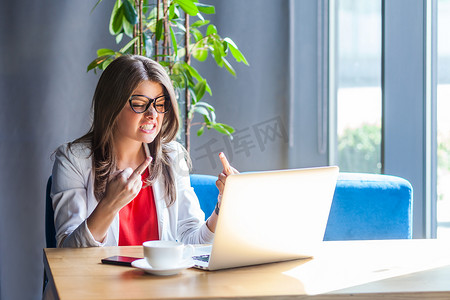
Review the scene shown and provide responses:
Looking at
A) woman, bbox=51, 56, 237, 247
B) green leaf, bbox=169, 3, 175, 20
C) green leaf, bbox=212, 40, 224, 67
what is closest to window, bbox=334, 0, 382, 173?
green leaf, bbox=212, 40, 224, 67

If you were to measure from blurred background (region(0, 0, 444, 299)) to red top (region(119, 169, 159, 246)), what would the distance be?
124 centimetres

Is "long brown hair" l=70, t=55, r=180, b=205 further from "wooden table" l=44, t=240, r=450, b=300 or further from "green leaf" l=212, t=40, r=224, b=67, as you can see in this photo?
"green leaf" l=212, t=40, r=224, b=67

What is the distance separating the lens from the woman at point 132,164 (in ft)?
5.70

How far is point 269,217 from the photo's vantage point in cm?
121

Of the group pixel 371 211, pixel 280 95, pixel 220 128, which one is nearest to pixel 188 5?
pixel 220 128

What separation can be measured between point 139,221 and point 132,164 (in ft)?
0.67

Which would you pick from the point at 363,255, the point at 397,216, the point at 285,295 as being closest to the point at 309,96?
the point at 397,216

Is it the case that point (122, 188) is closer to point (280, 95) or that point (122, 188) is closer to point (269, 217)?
point (269, 217)

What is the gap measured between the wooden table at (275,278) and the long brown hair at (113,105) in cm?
44

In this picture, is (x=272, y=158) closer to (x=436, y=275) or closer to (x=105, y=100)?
(x=105, y=100)

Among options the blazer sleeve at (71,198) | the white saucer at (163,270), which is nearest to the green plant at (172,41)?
the blazer sleeve at (71,198)

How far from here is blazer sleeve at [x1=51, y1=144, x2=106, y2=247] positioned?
1.49 metres

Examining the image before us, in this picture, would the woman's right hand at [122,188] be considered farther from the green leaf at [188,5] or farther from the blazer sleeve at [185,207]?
the green leaf at [188,5]

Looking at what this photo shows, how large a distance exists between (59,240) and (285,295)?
2.78ft
